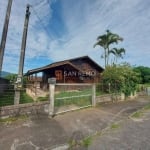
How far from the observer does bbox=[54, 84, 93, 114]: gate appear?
315 inches

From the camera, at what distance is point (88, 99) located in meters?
10.4

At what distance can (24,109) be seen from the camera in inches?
273

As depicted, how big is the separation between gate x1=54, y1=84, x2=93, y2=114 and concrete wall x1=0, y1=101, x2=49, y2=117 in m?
0.62

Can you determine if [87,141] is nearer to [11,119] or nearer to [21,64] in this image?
[11,119]

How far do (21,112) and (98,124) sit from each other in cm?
331

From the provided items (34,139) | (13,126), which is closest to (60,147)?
(34,139)

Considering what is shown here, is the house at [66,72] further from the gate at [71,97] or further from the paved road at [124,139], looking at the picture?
the paved road at [124,139]

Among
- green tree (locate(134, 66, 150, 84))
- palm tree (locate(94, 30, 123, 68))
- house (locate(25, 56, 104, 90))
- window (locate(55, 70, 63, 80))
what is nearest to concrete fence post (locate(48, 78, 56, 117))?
house (locate(25, 56, 104, 90))

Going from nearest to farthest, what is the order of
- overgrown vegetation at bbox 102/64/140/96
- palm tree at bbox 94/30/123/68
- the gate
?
the gate, overgrown vegetation at bbox 102/64/140/96, palm tree at bbox 94/30/123/68

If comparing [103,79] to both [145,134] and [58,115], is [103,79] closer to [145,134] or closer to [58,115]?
[58,115]

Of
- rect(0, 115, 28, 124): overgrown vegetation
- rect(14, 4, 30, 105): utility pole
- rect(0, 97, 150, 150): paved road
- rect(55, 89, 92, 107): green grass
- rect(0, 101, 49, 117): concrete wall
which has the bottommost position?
rect(0, 97, 150, 150): paved road

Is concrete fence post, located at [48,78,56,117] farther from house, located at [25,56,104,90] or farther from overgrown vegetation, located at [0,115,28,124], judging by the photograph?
house, located at [25,56,104,90]

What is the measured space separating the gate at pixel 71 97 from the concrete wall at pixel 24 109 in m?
0.62

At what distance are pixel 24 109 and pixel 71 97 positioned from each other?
105 inches
